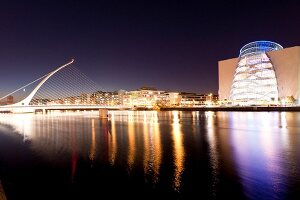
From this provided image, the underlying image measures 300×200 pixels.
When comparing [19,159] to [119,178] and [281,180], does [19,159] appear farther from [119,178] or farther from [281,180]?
[281,180]

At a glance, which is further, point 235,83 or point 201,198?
point 235,83

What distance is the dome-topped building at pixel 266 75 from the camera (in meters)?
77.8

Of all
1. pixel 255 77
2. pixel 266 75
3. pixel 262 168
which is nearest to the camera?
pixel 262 168

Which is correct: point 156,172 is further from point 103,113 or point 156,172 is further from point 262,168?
point 103,113

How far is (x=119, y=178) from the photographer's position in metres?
10.7

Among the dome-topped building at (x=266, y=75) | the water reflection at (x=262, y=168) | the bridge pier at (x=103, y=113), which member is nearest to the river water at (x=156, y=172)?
the water reflection at (x=262, y=168)

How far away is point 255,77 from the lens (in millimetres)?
81688

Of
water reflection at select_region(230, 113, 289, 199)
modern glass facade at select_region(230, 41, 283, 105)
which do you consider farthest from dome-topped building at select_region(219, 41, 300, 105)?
water reflection at select_region(230, 113, 289, 199)

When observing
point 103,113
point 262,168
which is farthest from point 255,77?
point 262,168

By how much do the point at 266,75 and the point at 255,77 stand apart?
8.61 feet

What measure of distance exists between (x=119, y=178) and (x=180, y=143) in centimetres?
907

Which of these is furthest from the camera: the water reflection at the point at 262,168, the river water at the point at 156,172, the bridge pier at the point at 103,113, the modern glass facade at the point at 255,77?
the modern glass facade at the point at 255,77

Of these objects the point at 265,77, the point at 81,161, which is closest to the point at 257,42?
the point at 265,77

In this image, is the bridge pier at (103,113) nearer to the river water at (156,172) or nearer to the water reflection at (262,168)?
the river water at (156,172)
